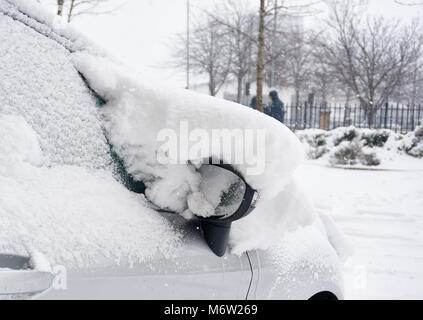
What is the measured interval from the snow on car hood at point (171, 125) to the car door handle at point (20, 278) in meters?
0.60

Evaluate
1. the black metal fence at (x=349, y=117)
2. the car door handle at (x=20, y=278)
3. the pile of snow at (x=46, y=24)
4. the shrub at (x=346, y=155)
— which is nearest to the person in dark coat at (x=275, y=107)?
the shrub at (x=346, y=155)

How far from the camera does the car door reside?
1274 millimetres

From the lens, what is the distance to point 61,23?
6.18ft

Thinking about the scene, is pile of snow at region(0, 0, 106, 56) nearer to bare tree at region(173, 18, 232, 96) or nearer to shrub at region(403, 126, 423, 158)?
shrub at region(403, 126, 423, 158)

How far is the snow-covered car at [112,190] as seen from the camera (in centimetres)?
129

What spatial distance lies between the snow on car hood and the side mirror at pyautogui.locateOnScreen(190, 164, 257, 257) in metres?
0.05

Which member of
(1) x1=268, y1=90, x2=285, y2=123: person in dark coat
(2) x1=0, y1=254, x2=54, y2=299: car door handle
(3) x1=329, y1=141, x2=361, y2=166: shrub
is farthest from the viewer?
(1) x1=268, y1=90, x2=285, y2=123: person in dark coat

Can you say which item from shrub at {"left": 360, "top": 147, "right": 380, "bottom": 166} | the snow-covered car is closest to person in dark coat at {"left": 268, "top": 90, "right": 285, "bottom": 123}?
shrub at {"left": 360, "top": 147, "right": 380, "bottom": 166}

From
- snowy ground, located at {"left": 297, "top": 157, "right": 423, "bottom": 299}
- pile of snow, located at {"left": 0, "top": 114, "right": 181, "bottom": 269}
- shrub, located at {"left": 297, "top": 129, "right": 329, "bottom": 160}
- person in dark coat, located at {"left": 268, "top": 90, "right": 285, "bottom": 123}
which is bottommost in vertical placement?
snowy ground, located at {"left": 297, "top": 157, "right": 423, "bottom": 299}

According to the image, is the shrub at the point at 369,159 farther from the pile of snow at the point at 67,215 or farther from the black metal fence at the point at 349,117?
the pile of snow at the point at 67,215
